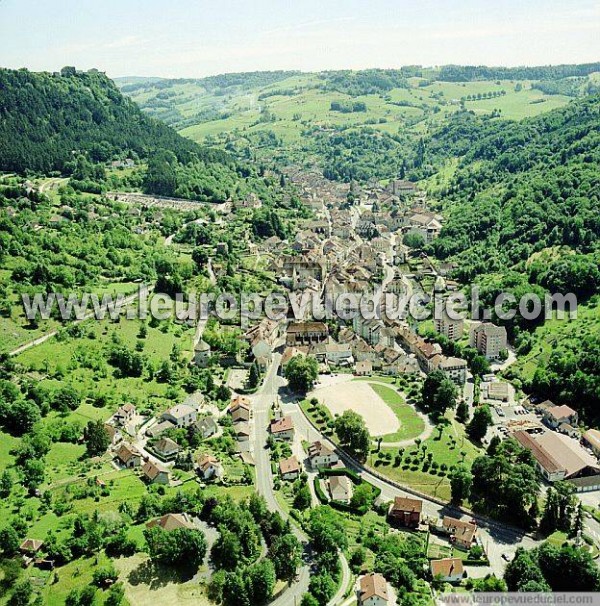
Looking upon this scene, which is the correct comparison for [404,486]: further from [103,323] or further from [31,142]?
[31,142]

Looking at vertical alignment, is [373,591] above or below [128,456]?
below

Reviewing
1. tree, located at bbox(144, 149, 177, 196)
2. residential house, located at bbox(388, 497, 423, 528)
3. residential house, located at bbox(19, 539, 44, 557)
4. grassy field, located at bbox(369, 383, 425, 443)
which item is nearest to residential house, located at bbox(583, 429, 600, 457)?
grassy field, located at bbox(369, 383, 425, 443)

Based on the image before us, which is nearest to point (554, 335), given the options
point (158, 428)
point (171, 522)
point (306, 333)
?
point (306, 333)

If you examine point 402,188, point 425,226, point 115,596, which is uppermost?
point 402,188

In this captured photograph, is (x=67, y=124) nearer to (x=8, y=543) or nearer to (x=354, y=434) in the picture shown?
(x=354, y=434)

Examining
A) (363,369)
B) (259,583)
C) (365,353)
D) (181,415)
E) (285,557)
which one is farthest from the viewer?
(365,353)

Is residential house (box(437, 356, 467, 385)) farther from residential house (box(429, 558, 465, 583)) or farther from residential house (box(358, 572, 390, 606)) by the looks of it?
residential house (box(358, 572, 390, 606))

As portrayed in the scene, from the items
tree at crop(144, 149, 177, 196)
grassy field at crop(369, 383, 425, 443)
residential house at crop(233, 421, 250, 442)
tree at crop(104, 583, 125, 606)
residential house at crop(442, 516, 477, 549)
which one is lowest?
residential house at crop(442, 516, 477, 549)
